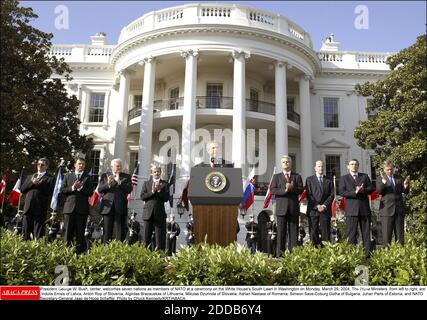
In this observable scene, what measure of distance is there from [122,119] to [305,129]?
10.2 m

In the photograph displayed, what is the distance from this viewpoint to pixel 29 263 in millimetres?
4629

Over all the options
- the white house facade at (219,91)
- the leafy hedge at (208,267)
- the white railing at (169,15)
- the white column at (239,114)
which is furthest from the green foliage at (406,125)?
the leafy hedge at (208,267)

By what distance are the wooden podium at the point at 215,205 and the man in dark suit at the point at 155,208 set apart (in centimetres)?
66

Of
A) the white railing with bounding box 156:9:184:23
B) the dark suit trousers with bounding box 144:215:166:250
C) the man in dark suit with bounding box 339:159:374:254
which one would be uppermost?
→ the white railing with bounding box 156:9:184:23

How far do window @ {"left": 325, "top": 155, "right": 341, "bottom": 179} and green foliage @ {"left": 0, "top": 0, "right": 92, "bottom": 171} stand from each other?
14.4 m

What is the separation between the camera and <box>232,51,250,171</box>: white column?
61.2 feet

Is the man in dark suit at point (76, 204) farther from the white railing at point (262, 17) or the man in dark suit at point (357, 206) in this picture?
the white railing at point (262, 17)

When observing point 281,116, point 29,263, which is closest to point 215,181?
point 29,263

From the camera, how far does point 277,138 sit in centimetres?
2033

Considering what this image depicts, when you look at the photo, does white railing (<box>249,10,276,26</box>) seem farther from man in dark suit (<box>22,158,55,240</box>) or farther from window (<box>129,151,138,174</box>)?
man in dark suit (<box>22,158,55,240</box>)

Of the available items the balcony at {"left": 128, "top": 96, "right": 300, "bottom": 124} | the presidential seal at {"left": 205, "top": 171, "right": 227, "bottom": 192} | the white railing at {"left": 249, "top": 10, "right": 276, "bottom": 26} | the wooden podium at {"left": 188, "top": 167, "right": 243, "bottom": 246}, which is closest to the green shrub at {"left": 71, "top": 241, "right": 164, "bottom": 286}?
the wooden podium at {"left": 188, "top": 167, "right": 243, "bottom": 246}

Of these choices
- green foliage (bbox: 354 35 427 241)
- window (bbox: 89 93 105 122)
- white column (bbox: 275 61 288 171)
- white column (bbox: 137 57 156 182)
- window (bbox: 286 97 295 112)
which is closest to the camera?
green foliage (bbox: 354 35 427 241)

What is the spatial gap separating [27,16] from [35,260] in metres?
15.1

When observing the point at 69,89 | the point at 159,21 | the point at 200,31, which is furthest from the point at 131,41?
the point at 69,89
